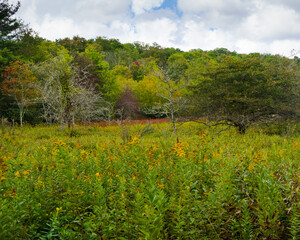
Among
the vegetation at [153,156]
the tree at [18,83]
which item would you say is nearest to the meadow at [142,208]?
the vegetation at [153,156]

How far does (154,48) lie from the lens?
68562mm

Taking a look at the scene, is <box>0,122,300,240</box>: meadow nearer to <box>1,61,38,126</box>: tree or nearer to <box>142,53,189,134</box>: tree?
<box>142,53,189,134</box>: tree

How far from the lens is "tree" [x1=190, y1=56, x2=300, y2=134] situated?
40.3 ft

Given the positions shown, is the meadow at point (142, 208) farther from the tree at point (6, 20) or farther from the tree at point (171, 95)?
the tree at point (6, 20)

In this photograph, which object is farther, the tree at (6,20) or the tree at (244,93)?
the tree at (6,20)

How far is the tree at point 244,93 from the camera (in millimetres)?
12281

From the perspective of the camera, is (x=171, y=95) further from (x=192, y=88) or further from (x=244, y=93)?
(x=244, y=93)

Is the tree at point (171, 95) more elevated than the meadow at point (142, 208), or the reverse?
the tree at point (171, 95)

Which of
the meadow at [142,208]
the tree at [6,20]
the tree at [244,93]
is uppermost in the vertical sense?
the tree at [6,20]

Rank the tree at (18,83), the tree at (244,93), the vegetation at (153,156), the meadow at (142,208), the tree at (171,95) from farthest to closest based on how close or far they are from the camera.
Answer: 1. the tree at (18,83)
2. the tree at (171,95)
3. the tree at (244,93)
4. the vegetation at (153,156)
5. the meadow at (142,208)

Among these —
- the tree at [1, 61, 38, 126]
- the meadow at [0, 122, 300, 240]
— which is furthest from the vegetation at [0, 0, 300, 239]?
the tree at [1, 61, 38, 126]

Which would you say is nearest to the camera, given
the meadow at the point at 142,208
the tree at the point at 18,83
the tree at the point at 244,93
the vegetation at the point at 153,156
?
the meadow at the point at 142,208

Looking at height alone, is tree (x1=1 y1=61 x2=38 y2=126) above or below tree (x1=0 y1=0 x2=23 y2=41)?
below

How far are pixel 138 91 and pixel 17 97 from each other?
1763cm
